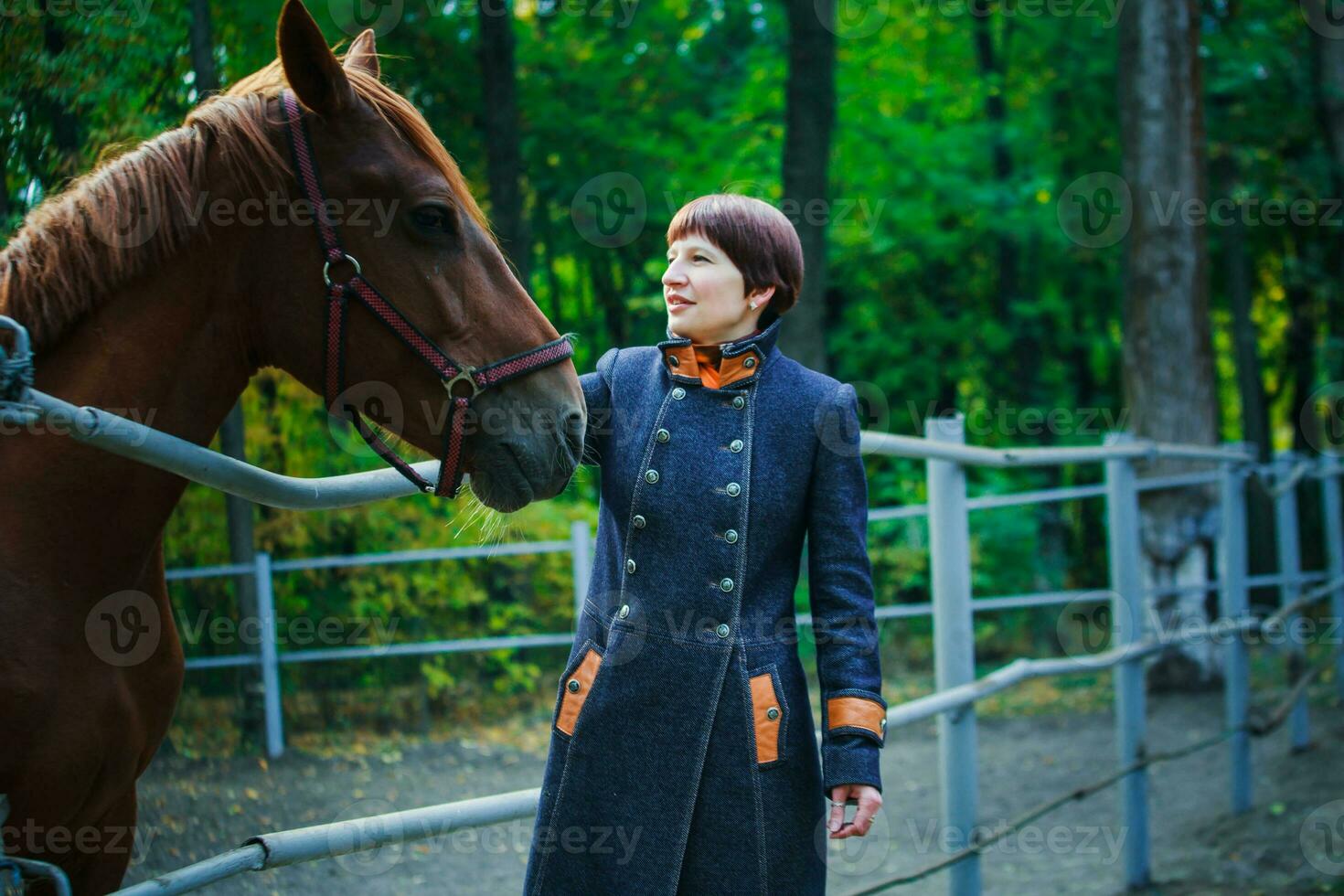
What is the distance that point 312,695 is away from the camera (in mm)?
4395

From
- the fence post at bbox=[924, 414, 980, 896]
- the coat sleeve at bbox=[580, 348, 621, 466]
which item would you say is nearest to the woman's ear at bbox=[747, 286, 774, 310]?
the coat sleeve at bbox=[580, 348, 621, 466]

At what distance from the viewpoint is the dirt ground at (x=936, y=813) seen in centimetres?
268

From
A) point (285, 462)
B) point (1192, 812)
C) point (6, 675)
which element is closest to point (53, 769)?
point (6, 675)

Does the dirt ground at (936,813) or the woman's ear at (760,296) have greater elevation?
the woman's ear at (760,296)

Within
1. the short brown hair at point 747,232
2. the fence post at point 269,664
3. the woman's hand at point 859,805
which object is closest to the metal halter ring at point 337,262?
the short brown hair at point 747,232

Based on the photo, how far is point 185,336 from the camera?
5.40ft

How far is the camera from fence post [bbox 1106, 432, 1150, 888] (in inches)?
162

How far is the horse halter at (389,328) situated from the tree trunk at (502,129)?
6.07 m

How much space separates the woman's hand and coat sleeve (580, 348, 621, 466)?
65 cm

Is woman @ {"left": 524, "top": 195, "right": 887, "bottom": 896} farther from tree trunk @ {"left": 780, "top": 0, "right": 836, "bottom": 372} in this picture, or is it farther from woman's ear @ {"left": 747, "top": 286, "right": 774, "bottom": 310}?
tree trunk @ {"left": 780, "top": 0, "right": 836, "bottom": 372}

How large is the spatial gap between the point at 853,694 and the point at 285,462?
1993 mm

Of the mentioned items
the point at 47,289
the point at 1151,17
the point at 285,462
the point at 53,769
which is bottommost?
the point at 53,769

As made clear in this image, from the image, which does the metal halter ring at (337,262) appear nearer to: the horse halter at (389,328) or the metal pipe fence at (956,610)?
the horse halter at (389,328)

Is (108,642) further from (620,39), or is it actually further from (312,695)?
(620,39)
